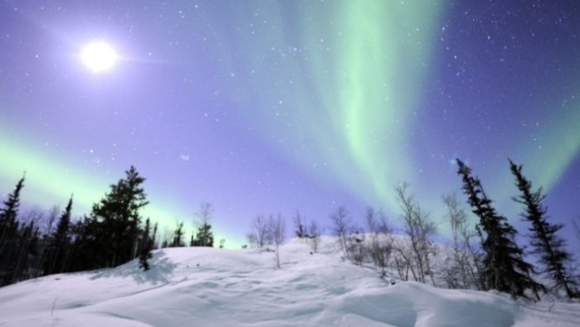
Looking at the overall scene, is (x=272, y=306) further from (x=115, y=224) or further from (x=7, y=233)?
(x=7, y=233)

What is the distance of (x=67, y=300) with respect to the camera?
1148 cm

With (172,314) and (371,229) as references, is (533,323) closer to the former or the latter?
(172,314)

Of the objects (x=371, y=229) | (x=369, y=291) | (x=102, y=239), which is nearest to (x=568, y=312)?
(x=369, y=291)

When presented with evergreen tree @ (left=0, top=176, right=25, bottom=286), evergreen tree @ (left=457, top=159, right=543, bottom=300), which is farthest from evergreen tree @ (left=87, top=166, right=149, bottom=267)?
evergreen tree @ (left=457, top=159, right=543, bottom=300)

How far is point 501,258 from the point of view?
68.8 feet

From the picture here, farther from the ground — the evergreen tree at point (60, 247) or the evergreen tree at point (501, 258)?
the evergreen tree at point (60, 247)

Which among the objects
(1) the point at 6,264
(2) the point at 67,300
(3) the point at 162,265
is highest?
(1) the point at 6,264

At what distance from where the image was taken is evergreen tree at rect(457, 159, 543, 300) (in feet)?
66.5

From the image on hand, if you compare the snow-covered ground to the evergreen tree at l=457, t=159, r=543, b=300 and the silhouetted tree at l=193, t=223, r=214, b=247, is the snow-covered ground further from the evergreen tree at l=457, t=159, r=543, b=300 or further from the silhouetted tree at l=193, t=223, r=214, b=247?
the silhouetted tree at l=193, t=223, r=214, b=247

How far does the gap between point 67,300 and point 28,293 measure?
223 inches

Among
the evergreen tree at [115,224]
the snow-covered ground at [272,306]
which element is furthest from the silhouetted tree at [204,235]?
the snow-covered ground at [272,306]

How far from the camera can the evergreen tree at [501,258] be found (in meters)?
20.3

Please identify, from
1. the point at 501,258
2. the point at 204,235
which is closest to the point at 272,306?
A: the point at 501,258

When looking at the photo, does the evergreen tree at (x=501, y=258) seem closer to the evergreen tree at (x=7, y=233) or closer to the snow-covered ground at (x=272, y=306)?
the snow-covered ground at (x=272, y=306)
